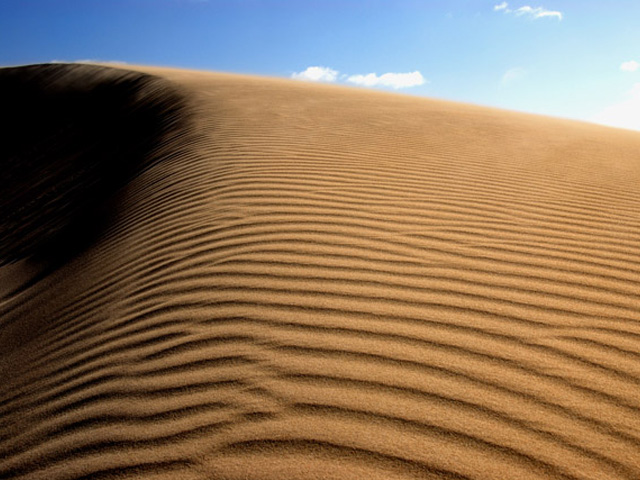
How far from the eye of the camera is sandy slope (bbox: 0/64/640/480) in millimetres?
1521

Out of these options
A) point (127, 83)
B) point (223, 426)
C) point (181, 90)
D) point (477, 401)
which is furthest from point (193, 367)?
point (127, 83)

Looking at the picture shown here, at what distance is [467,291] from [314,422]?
114 cm

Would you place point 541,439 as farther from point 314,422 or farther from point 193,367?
point 193,367

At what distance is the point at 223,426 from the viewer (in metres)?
1.61

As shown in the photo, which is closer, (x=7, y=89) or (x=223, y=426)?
(x=223, y=426)

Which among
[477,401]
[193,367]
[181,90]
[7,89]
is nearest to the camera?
[477,401]

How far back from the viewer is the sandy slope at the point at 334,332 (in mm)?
1521

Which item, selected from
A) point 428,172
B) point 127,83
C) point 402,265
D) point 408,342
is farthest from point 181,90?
point 408,342

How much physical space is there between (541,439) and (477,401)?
22 centimetres

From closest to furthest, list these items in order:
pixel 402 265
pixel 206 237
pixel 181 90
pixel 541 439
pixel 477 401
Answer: pixel 541 439
pixel 477 401
pixel 402 265
pixel 206 237
pixel 181 90

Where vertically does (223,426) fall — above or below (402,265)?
below

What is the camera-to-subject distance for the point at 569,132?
728cm

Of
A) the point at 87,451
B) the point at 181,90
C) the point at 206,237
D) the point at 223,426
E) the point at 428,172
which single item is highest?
the point at 181,90

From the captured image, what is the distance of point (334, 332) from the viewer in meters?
2.03
